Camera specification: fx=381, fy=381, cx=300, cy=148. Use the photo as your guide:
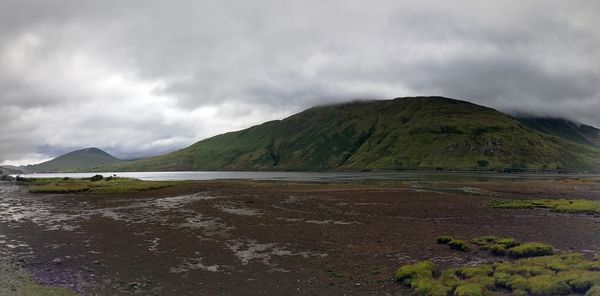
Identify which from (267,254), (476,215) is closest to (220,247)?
(267,254)

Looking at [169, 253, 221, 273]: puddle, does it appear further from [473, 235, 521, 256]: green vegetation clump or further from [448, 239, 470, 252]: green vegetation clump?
[473, 235, 521, 256]: green vegetation clump

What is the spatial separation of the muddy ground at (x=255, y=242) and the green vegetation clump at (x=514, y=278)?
2091 mm

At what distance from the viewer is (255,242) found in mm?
37938

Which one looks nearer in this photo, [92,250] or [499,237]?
[92,250]

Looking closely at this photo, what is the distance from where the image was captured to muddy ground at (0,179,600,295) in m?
25.6

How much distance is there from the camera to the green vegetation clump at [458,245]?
3362cm

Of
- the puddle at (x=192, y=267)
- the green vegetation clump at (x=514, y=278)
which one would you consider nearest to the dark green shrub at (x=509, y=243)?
the green vegetation clump at (x=514, y=278)

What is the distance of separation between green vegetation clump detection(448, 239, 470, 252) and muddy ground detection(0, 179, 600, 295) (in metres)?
0.76

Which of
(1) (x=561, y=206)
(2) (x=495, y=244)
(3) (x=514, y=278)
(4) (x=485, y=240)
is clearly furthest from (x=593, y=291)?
(1) (x=561, y=206)

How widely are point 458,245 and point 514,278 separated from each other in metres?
10.8

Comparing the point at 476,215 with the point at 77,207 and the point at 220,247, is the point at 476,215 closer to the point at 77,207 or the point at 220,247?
the point at 220,247

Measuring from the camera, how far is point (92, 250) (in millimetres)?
34656

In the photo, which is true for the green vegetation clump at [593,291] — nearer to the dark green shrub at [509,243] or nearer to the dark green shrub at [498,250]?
the dark green shrub at [498,250]

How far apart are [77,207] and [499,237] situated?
6624cm
